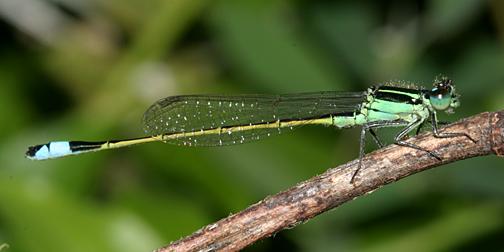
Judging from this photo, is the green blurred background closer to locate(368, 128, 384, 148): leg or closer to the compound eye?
locate(368, 128, 384, 148): leg

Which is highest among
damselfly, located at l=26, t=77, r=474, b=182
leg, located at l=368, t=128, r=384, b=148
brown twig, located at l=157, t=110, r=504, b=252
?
damselfly, located at l=26, t=77, r=474, b=182

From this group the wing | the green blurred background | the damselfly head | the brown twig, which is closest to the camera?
the brown twig

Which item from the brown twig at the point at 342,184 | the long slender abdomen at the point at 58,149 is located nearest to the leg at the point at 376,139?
the brown twig at the point at 342,184

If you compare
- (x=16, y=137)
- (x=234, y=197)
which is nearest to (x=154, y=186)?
(x=234, y=197)

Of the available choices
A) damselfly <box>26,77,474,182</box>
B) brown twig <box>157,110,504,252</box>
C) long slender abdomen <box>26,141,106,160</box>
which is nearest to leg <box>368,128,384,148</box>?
damselfly <box>26,77,474,182</box>

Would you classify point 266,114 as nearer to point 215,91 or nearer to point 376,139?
point 376,139

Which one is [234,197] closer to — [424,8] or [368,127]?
[368,127]
